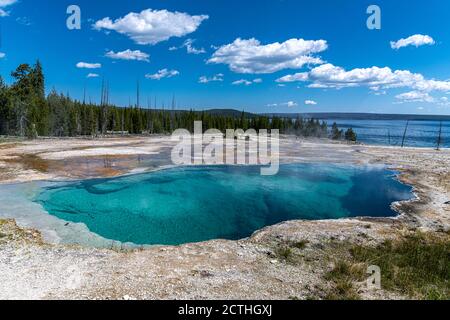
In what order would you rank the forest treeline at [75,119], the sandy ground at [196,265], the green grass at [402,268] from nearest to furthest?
1. the sandy ground at [196,265]
2. the green grass at [402,268]
3. the forest treeline at [75,119]

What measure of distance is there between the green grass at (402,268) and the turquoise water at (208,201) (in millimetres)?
5291

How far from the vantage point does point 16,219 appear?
46.2 ft

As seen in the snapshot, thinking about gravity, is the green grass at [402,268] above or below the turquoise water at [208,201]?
above

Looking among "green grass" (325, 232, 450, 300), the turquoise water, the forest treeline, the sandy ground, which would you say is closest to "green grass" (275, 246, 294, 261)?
the sandy ground

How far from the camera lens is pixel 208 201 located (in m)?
20.5

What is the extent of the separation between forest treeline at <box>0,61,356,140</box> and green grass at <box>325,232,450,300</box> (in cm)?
5591

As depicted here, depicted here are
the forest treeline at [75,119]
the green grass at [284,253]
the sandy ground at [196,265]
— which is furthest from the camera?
the forest treeline at [75,119]

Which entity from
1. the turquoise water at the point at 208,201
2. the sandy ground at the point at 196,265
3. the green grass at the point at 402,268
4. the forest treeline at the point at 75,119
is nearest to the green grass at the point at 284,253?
the sandy ground at the point at 196,265

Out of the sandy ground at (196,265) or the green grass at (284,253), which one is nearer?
the sandy ground at (196,265)

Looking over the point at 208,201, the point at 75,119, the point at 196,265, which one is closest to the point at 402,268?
the point at 196,265

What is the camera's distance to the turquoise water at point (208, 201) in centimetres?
1518

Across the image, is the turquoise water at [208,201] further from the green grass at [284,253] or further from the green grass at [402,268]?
the green grass at [402,268]

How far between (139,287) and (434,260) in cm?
850
